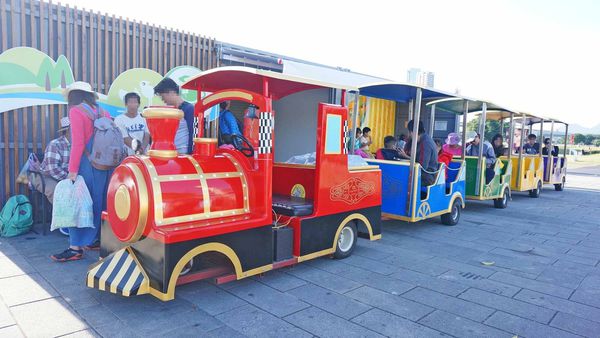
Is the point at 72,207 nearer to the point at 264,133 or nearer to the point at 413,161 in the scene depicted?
the point at 264,133

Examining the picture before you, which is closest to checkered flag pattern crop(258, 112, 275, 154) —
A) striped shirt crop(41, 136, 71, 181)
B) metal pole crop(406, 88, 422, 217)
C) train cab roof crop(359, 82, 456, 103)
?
train cab roof crop(359, 82, 456, 103)

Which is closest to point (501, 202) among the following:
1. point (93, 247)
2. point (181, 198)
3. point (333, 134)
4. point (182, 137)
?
point (333, 134)

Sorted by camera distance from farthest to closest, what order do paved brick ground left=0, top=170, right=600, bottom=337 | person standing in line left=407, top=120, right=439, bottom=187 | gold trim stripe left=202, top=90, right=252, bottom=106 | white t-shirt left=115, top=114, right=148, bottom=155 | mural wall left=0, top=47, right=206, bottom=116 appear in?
person standing in line left=407, top=120, right=439, bottom=187
white t-shirt left=115, top=114, right=148, bottom=155
mural wall left=0, top=47, right=206, bottom=116
gold trim stripe left=202, top=90, right=252, bottom=106
paved brick ground left=0, top=170, right=600, bottom=337

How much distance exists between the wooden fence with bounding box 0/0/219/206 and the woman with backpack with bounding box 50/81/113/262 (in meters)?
1.59

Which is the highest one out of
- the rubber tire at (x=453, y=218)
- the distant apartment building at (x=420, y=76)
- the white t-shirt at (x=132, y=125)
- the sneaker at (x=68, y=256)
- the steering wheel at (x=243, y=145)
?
the distant apartment building at (x=420, y=76)

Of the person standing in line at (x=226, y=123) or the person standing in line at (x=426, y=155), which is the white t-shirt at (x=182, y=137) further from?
the person standing in line at (x=426, y=155)

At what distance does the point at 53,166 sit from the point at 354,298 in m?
4.53

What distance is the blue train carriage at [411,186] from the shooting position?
6656 millimetres

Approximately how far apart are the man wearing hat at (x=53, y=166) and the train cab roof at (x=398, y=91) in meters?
4.55

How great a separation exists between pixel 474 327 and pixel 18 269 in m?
4.77

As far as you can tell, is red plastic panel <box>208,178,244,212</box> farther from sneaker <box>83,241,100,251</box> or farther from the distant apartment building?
the distant apartment building

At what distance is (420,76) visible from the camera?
17.3m

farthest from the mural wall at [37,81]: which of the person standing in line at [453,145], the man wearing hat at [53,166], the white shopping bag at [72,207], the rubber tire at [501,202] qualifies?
the rubber tire at [501,202]

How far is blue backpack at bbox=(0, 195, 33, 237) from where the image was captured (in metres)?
5.75
